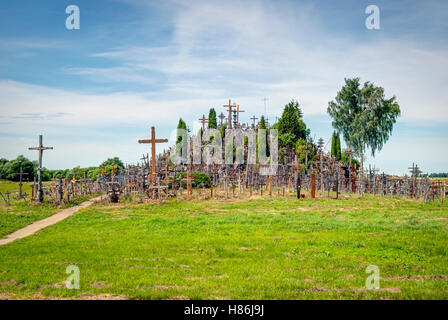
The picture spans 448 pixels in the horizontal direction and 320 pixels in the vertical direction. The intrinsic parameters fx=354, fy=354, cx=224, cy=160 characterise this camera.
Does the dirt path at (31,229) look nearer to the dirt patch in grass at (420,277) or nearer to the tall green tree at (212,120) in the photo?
the dirt patch in grass at (420,277)

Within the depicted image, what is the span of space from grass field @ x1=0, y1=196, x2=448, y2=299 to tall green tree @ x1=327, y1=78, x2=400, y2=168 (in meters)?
37.3

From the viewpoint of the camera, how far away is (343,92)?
57.8 metres

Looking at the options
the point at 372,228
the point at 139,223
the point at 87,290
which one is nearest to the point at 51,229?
the point at 139,223

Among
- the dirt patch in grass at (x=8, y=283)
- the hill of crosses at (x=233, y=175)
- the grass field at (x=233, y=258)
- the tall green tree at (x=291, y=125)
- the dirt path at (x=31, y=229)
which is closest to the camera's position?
the grass field at (x=233, y=258)

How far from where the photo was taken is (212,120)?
2827 inches

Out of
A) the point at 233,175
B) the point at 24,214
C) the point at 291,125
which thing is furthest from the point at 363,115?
the point at 24,214

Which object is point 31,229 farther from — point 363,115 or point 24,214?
point 363,115

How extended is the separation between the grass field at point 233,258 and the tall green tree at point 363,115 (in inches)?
1468

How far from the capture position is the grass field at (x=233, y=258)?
852 centimetres

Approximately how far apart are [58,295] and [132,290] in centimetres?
168

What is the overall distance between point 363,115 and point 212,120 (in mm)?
29143

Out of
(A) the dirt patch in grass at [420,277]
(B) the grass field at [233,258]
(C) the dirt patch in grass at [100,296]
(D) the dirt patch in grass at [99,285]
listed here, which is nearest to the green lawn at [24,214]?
(B) the grass field at [233,258]

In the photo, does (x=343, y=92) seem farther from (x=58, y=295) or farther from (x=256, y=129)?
(x=58, y=295)

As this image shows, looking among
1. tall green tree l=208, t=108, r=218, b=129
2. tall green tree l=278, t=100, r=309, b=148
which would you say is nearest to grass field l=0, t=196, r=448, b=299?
tall green tree l=278, t=100, r=309, b=148
